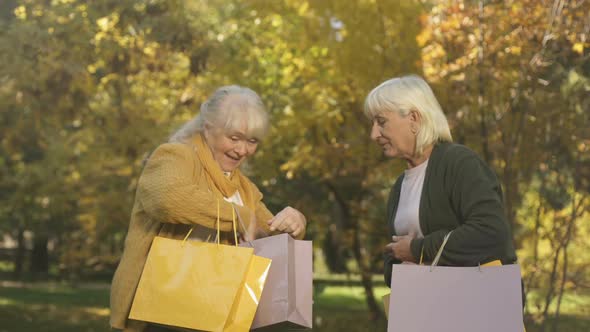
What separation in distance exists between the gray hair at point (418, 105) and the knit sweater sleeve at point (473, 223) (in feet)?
0.73

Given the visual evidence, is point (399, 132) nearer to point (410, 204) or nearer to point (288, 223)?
point (410, 204)

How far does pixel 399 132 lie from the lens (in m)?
3.41

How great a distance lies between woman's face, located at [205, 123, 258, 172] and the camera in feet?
11.5

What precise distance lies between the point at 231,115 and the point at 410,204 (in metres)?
0.80

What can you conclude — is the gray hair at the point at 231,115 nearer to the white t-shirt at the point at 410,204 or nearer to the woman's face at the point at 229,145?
the woman's face at the point at 229,145

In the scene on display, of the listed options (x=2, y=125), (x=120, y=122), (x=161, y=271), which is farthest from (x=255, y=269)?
(x=2, y=125)

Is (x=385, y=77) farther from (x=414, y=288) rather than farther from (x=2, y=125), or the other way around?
(x=414, y=288)

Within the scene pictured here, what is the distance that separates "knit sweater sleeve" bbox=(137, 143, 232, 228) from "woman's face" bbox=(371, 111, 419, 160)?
693 mm

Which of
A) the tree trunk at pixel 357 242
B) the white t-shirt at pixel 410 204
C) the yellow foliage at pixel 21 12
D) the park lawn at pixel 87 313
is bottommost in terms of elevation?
the park lawn at pixel 87 313

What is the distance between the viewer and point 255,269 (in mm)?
3158

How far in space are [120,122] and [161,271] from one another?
30.5 ft

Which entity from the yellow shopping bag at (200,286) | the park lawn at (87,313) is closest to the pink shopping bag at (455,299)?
the yellow shopping bag at (200,286)

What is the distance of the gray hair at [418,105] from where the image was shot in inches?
133

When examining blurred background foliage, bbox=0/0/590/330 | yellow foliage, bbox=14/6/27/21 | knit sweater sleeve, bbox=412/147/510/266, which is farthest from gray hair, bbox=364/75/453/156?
yellow foliage, bbox=14/6/27/21
